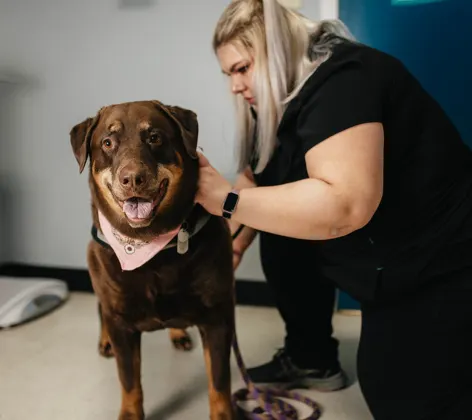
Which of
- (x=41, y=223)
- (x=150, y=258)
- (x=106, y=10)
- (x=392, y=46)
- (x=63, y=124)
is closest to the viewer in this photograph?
(x=150, y=258)

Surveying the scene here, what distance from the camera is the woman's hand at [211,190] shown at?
1076 mm

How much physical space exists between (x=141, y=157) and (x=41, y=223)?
1.47 metres

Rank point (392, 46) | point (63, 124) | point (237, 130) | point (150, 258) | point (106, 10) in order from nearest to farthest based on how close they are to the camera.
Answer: point (150, 258) < point (237, 130) < point (392, 46) < point (106, 10) < point (63, 124)

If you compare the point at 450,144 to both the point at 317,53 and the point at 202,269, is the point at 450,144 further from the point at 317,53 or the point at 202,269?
the point at 202,269

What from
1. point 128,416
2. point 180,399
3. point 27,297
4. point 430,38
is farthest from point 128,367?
point 430,38

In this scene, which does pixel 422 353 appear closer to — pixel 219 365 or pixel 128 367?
pixel 219 365

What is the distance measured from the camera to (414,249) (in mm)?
1127

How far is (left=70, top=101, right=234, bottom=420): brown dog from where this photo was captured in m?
1.04

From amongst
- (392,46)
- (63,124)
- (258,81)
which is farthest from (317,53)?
(63,124)

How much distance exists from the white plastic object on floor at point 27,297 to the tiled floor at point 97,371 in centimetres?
4

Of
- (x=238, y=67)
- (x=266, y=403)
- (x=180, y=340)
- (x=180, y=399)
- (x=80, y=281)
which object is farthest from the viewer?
(x=80, y=281)

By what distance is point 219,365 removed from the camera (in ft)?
4.05

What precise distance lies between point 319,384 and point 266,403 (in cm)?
21

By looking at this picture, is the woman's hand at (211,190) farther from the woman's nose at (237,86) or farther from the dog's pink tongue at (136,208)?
the woman's nose at (237,86)
